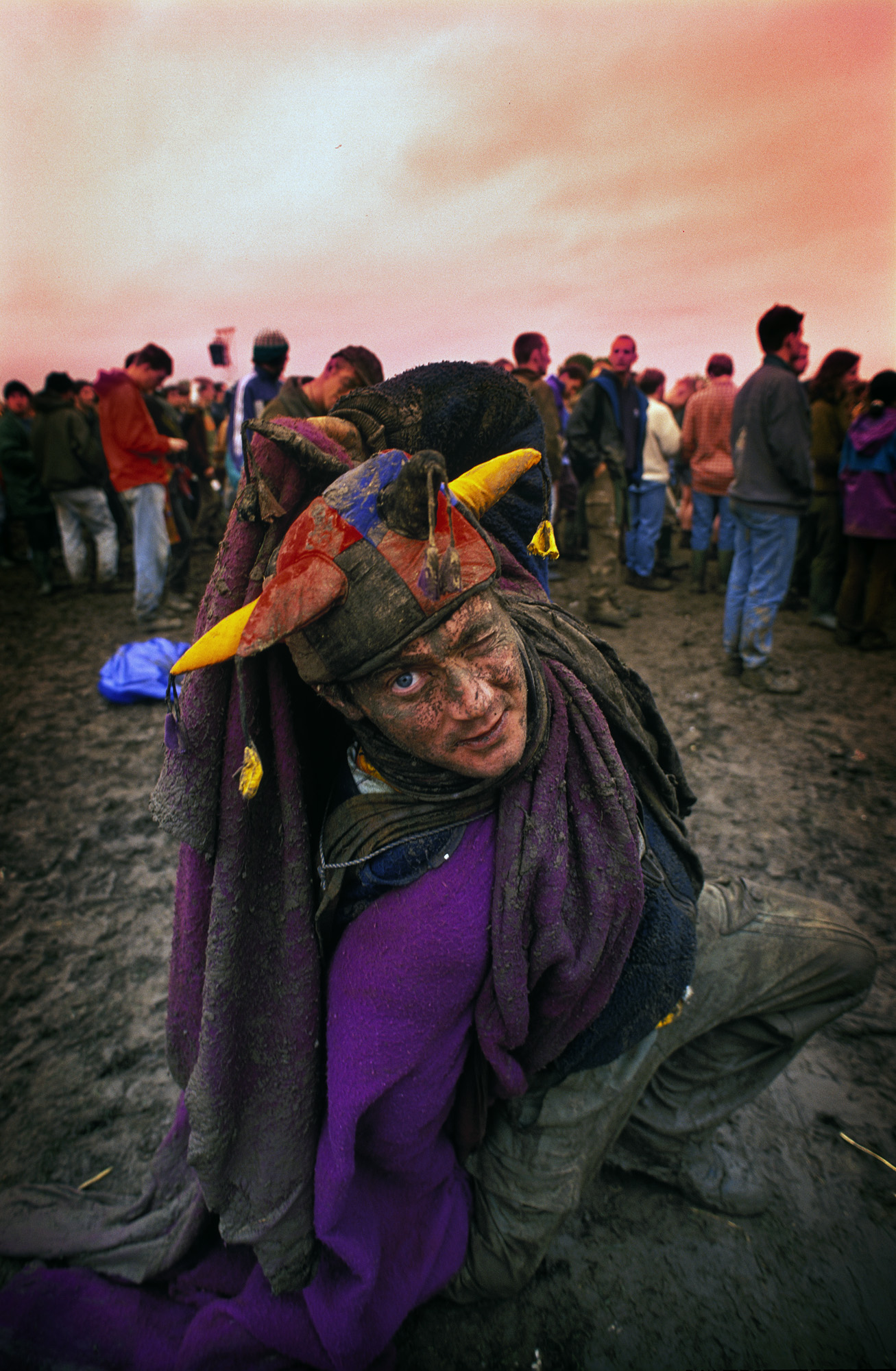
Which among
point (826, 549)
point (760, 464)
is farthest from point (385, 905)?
point (826, 549)

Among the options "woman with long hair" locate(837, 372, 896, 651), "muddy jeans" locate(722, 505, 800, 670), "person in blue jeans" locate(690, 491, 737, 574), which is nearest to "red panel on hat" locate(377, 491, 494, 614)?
"muddy jeans" locate(722, 505, 800, 670)

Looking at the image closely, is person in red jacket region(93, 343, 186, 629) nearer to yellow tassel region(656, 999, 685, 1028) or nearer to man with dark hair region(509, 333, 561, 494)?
man with dark hair region(509, 333, 561, 494)

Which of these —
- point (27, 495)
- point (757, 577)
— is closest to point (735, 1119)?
point (757, 577)

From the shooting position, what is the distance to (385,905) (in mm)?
1321

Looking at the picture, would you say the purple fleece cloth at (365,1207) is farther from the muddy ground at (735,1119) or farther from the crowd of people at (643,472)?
the crowd of people at (643,472)

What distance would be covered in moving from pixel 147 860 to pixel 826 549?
637cm

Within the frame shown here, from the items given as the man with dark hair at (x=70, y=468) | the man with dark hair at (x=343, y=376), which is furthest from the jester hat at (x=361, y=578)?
the man with dark hair at (x=70, y=468)

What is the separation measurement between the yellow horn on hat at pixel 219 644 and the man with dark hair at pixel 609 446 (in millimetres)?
5767

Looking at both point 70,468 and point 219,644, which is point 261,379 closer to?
point 70,468

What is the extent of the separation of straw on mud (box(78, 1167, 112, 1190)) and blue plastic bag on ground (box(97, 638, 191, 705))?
346 cm

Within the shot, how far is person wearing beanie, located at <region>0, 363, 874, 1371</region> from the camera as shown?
1.13 metres

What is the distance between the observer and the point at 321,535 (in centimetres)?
106

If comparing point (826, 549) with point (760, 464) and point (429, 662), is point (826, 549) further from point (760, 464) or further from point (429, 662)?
point (429, 662)

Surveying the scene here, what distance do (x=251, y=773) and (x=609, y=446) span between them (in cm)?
616
